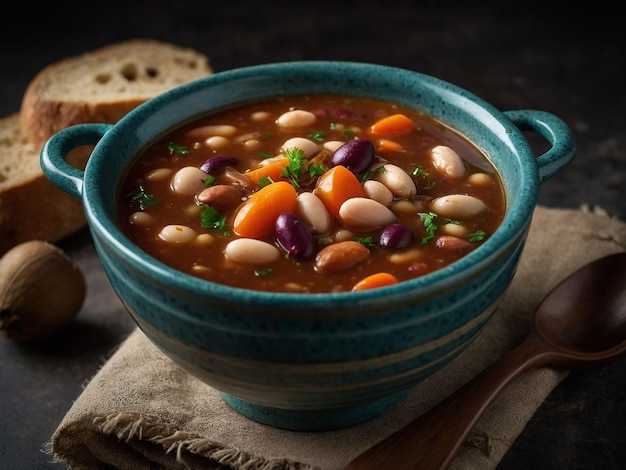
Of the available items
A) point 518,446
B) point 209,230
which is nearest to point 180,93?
point 209,230

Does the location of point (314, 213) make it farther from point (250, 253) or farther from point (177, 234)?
point (177, 234)

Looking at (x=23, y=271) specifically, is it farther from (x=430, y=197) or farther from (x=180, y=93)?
(x=430, y=197)

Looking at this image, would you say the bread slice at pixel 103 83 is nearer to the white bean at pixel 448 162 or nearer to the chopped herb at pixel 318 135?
the chopped herb at pixel 318 135

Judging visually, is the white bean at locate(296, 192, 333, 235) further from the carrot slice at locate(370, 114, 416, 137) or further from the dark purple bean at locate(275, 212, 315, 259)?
the carrot slice at locate(370, 114, 416, 137)

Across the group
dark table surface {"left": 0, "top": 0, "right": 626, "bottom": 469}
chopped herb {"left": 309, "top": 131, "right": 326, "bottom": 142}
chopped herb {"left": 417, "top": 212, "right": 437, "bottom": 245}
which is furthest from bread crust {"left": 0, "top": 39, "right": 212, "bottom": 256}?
chopped herb {"left": 417, "top": 212, "right": 437, "bottom": 245}

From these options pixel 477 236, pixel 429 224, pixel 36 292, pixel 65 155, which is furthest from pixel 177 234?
pixel 36 292

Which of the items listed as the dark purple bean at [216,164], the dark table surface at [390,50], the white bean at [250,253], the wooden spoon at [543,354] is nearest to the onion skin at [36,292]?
the dark table surface at [390,50]
